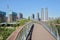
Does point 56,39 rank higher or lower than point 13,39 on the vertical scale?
lower

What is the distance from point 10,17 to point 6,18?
2.58 metres

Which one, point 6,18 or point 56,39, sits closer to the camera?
point 56,39

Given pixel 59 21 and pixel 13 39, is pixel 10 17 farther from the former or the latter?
pixel 13 39

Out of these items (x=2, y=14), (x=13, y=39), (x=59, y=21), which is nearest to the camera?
(x=13, y=39)

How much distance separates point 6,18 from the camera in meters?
69.8

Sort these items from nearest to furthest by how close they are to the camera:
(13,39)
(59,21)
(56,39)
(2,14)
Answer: (13,39), (56,39), (59,21), (2,14)

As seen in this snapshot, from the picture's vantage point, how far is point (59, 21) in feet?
120

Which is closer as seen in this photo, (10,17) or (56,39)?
(56,39)

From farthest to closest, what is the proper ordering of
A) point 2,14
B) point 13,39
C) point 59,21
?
point 2,14 < point 59,21 < point 13,39

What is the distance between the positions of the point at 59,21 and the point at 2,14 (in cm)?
3679

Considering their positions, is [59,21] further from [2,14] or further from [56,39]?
[2,14]

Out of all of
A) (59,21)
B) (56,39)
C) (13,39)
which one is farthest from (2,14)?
(13,39)

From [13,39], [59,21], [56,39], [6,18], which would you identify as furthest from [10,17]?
[13,39]

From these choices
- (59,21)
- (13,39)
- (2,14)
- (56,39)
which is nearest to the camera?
(13,39)
